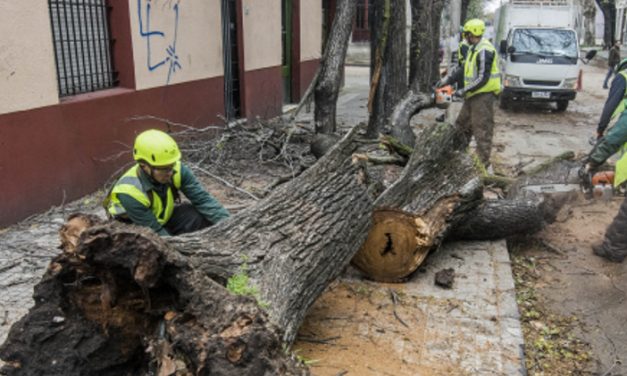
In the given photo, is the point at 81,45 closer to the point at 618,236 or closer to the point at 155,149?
the point at 155,149

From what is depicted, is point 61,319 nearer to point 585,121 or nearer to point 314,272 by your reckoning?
point 314,272

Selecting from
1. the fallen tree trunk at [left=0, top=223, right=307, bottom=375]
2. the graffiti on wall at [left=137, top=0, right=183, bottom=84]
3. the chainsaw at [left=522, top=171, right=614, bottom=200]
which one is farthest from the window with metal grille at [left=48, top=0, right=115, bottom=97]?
the chainsaw at [left=522, top=171, right=614, bottom=200]

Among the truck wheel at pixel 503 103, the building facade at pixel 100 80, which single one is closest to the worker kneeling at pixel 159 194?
the building facade at pixel 100 80

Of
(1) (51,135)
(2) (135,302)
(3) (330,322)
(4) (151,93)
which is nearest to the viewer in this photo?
(2) (135,302)

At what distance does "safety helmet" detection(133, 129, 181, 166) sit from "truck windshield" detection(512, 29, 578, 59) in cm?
1253

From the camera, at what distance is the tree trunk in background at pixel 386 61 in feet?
30.0


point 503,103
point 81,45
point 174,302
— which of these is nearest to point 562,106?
point 503,103

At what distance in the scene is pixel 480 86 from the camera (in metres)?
8.33

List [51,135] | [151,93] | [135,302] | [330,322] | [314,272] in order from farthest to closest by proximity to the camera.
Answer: [151,93], [51,135], [330,322], [314,272], [135,302]

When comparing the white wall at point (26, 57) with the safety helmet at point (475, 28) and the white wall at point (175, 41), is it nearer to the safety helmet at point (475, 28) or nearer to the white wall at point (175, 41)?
the white wall at point (175, 41)

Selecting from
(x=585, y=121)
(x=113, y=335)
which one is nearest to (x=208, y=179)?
(x=113, y=335)

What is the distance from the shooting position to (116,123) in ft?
24.4

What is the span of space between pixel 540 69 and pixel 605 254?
9.37 meters

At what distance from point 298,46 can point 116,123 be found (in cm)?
761
